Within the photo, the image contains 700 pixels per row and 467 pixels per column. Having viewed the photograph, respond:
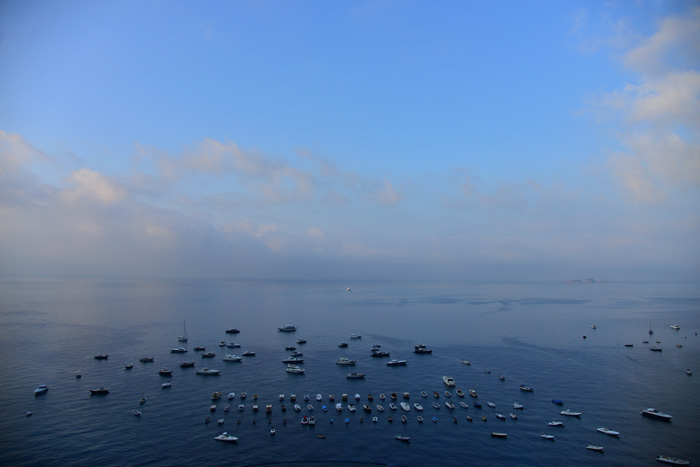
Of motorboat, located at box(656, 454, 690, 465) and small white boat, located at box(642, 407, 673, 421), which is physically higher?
small white boat, located at box(642, 407, 673, 421)

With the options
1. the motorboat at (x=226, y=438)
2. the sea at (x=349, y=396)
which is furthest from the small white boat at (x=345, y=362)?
A: the motorboat at (x=226, y=438)

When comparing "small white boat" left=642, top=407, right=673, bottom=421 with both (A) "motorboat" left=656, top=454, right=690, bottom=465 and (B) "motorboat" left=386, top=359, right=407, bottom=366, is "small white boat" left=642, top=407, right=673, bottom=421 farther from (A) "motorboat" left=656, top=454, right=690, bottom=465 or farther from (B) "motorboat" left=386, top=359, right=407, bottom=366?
(B) "motorboat" left=386, top=359, right=407, bottom=366

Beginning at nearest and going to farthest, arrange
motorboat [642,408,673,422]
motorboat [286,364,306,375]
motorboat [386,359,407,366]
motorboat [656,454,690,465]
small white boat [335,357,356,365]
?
motorboat [656,454,690,465] → motorboat [642,408,673,422] → motorboat [286,364,306,375] → small white boat [335,357,356,365] → motorboat [386,359,407,366]

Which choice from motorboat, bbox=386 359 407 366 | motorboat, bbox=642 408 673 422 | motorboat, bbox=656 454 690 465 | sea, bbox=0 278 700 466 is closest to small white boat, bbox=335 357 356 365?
sea, bbox=0 278 700 466

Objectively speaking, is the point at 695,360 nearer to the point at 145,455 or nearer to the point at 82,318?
the point at 145,455

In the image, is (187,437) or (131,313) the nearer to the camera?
(187,437)

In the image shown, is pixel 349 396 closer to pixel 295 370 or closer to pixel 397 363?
pixel 295 370

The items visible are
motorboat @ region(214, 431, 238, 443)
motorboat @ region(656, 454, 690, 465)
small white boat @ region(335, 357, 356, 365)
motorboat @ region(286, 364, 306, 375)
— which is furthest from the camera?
small white boat @ region(335, 357, 356, 365)

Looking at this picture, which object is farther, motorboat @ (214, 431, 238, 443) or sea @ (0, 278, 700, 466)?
motorboat @ (214, 431, 238, 443)

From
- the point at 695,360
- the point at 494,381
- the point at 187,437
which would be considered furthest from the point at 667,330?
the point at 187,437
